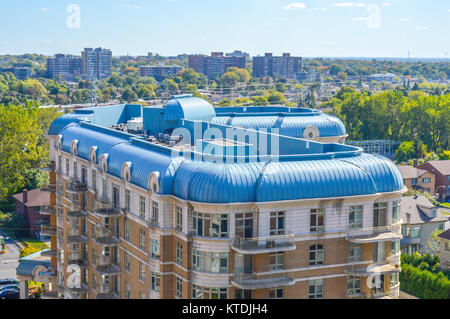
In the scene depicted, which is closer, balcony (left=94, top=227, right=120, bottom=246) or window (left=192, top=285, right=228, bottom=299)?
window (left=192, top=285, right=228, bottom=299)

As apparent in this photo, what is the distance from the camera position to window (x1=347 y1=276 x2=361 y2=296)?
45.7 m

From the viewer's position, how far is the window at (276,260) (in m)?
43.3

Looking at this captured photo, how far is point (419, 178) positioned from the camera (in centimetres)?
13138

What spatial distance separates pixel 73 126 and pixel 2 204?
199 ft

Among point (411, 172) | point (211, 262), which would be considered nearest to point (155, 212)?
point (211, 262)

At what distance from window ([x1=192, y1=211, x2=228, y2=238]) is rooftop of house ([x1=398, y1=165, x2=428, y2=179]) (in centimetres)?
9271

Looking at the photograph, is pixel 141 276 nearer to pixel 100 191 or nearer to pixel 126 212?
pixel 126 212

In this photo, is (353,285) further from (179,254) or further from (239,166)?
(179,254)

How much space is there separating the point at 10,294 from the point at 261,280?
1872 inches

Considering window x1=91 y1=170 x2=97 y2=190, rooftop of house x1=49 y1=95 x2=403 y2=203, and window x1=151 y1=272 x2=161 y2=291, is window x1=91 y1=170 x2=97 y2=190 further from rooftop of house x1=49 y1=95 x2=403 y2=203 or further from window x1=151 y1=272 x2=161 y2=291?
window x1=151 y1=272 x2=161 y2=291

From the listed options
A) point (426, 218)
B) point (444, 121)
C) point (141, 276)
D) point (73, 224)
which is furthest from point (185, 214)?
point (444, 121)

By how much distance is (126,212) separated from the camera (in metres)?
Answer: 51.5

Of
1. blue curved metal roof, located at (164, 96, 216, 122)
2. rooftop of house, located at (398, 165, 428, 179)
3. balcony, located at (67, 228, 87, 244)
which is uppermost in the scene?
blue curved metal roof, located at (164, 96, 216, 122)

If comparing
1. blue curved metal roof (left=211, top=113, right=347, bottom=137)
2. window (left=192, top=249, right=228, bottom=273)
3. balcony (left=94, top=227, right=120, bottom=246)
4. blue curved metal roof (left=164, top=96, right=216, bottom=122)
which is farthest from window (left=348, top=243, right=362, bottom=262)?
blue curved metal roof (left=211, top=113, right=347, bottom=137)
